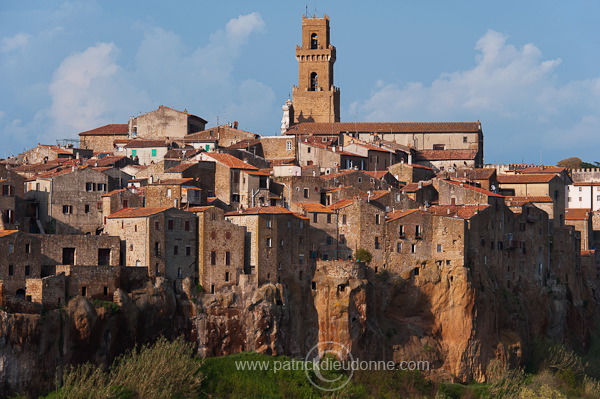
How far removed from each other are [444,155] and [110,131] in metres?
27.4

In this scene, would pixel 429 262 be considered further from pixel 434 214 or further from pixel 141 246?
pixel 141 246

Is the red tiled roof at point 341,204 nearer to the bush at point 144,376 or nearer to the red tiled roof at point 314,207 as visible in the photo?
the red tiled roof at point 314,207

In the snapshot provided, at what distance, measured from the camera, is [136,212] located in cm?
8188

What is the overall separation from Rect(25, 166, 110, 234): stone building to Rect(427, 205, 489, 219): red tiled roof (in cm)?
2155

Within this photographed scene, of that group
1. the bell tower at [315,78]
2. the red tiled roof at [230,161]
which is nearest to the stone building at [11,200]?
the red tiled roof at [230,161]

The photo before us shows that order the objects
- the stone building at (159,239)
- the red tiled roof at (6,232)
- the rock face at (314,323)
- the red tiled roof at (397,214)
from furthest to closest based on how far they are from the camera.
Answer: the red tiled roof at (397,214) < the stone building at (159,239) < the red tiled roof at (6,232) < the rock face at (314,323)

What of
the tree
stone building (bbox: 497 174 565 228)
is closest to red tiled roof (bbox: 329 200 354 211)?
the tree

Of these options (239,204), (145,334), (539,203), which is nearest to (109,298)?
(145,334)

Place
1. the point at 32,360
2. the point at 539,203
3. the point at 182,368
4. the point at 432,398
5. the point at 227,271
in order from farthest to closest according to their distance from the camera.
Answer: the point at 539,203 → the point at 432,398 → the point at 227,271 → the point at 182,368 → the point at 32,360

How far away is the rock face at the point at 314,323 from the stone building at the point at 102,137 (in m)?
36.5

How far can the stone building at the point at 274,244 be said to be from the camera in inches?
3297

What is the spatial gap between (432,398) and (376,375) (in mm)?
3904

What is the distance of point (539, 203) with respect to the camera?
352 ft

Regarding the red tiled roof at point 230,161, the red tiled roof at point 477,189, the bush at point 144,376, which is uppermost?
the red tiled roof at point 230,161
